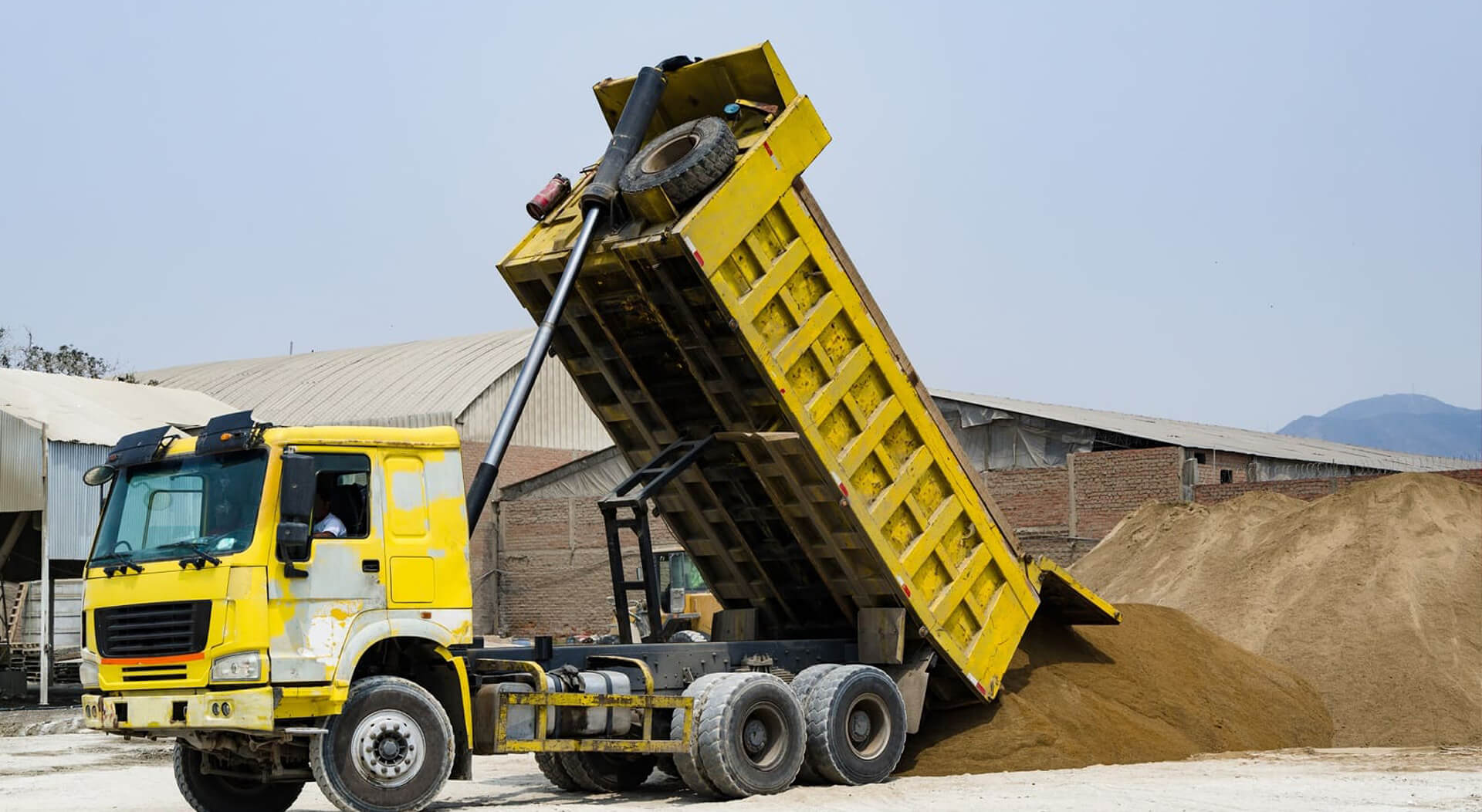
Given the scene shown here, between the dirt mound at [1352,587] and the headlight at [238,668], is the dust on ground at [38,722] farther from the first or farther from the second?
the dirt mound at [1352,587]

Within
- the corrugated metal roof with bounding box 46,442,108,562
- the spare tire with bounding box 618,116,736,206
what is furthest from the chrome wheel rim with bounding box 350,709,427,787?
the corrugated metal roof with bounding box 46,442,108,562

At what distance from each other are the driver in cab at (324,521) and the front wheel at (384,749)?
0.98 meters

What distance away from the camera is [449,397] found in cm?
4412

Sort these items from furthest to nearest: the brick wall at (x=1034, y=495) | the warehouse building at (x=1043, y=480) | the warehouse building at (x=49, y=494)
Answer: the brick wall at (x=1034, y=495) → the warehouse building at (x=1043, y=480) → the warehouse building at (x=49, y=494)

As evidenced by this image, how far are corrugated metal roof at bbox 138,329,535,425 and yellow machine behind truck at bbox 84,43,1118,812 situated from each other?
98.4 feet

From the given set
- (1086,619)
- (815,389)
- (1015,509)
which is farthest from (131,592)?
(1015,509)

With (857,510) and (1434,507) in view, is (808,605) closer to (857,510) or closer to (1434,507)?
(857,510)

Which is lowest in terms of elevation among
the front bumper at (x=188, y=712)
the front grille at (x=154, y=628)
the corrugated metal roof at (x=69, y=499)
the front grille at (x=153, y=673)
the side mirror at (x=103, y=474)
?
the front bumper at (x=188, y=712)

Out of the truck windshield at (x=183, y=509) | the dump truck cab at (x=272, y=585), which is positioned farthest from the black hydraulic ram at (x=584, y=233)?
the truck windshield at (x=183, y=509)

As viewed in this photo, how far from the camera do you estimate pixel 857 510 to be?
12.6 meters

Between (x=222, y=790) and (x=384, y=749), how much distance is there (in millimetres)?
1794

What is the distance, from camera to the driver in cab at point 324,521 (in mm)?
10664

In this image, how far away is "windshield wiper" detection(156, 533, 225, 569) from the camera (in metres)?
10.3

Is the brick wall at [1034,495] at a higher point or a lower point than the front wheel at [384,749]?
higher
